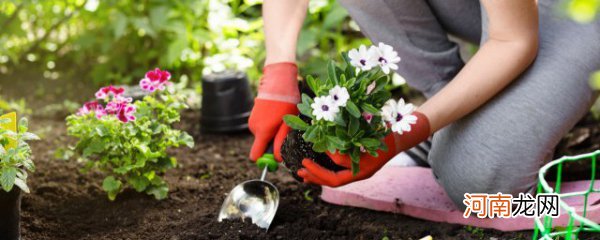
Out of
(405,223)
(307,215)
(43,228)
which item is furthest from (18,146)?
(405,223)

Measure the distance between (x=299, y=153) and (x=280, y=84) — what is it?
0.73 feet

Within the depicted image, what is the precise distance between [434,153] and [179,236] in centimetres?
75

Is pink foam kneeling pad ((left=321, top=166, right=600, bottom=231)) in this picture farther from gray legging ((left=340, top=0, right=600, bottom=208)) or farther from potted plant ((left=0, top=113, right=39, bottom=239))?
potted plant ((left=0, top=113, right=39, bottom=239))

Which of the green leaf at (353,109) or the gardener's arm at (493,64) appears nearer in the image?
the green leaf at (353,109)

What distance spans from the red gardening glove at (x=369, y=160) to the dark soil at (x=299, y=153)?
0.03 meters

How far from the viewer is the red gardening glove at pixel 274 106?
76.0 inches

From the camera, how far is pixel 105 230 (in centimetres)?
200

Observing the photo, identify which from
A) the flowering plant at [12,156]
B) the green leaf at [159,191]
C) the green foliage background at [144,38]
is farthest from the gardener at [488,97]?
the green foliage background at [144,38]

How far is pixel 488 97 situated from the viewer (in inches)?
74.9

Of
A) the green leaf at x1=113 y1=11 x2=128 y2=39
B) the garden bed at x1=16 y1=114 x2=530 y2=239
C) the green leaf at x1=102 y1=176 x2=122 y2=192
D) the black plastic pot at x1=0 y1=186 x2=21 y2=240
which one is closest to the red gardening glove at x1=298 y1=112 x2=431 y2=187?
the garden bed at x1=16 y1=114 x2=530 y2=239

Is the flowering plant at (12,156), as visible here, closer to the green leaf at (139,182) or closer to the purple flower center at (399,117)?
the green leaf at (139,182)

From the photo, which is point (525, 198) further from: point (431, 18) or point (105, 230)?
point (105, 230)

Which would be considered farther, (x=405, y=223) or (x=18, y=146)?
(x=405, y=223)

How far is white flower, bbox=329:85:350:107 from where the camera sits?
61.9 inches
